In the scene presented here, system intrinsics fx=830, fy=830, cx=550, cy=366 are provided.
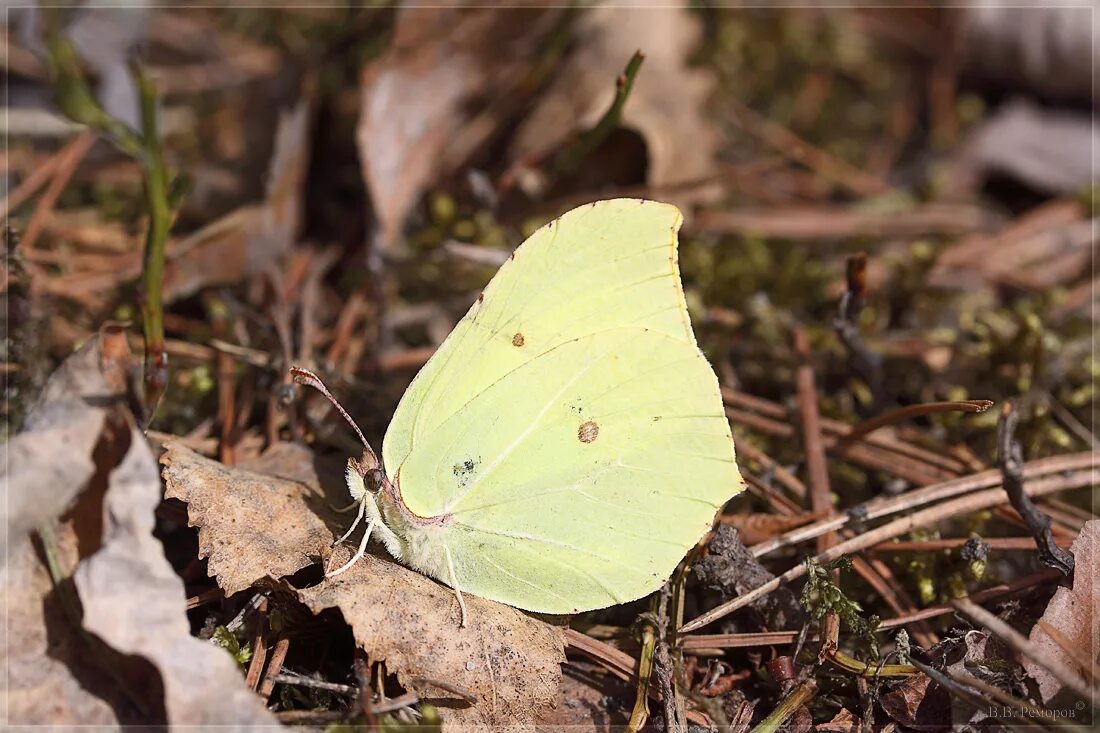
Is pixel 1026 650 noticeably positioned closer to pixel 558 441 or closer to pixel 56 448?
pixel 558 441

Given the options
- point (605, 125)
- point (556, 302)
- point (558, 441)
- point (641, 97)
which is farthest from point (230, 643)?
point (641, 97)

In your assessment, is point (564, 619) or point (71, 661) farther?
point (564, 619)

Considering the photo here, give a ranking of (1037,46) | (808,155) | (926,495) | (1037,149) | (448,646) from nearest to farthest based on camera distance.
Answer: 1. (448,646)
2. (926,495)
3. (1037,149)
4. (808,155)
5. (1037,46)

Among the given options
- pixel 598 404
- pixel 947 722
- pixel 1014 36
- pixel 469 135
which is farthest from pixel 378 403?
pixel 1014 36

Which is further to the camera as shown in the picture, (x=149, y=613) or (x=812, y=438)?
(x=812, y=438)

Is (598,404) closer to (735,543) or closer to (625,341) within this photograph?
(625,341)

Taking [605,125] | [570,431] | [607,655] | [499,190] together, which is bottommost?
[607,655]

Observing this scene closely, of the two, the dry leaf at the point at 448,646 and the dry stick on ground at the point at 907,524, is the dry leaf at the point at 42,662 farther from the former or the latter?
the dry stick on ground at the point at 907,524
